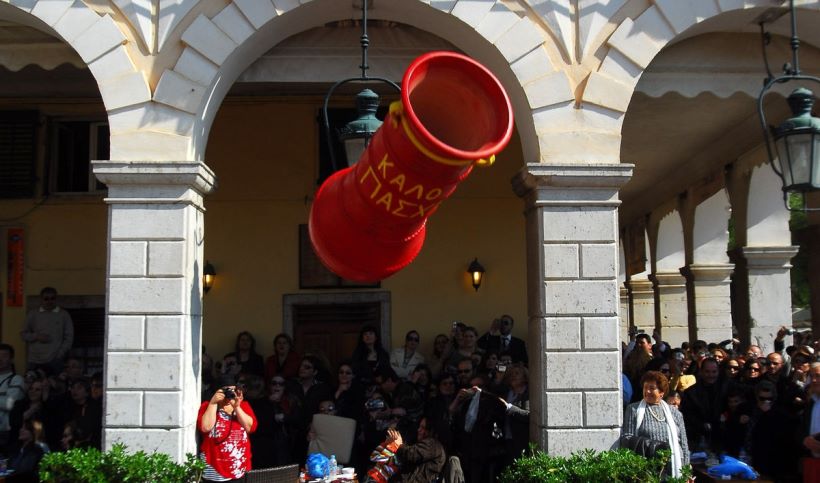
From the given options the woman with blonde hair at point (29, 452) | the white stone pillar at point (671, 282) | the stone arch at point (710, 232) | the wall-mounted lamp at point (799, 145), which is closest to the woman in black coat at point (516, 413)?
the wall-mounted lamp at point (799, 145)

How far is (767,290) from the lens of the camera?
14.0 meters

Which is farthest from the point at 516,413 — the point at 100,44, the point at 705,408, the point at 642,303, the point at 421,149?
the point at 642,303

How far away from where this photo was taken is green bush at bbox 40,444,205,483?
7.05m

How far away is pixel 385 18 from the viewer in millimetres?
8320

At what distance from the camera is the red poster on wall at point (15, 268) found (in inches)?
451

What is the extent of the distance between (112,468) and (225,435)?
1038mm

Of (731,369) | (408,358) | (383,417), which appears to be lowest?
(383,417)

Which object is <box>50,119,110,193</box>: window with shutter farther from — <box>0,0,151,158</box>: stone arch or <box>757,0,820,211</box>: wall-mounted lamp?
<box>757,0,820,211</box>: wall-mounted lamp

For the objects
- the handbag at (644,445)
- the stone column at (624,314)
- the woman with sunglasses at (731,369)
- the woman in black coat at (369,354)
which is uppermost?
the stone column at (624,314)

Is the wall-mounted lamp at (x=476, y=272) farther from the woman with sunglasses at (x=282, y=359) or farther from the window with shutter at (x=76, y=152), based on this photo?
the window with shutter at (x=76, y=152)

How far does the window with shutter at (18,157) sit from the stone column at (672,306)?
41.4 feet

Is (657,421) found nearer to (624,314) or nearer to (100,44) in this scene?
(100,44)

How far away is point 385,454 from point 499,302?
13.2 feet

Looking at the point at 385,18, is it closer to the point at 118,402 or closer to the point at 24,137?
the point at 118,402
